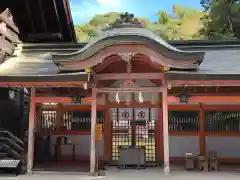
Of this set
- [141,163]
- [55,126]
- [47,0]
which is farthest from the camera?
[47,0]

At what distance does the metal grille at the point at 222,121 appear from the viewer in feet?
35.6

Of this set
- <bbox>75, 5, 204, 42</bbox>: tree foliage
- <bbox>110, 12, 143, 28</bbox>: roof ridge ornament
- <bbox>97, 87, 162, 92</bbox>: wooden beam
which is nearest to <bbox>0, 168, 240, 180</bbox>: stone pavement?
<bbox>97, 87, 162, 92</bbox>: wooden beam

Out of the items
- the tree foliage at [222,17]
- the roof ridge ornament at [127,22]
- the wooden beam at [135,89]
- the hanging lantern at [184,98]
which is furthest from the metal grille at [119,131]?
the tree foliage at [222,17]

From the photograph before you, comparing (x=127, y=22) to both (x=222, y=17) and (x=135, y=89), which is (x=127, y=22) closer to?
(x=135, y=89)

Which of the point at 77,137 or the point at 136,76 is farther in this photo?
the point at 77,137

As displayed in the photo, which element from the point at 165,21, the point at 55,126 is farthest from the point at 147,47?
the point at 165,21

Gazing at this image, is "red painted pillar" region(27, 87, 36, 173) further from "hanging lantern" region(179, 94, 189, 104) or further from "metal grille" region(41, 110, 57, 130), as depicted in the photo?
"hanging lantern" region(179, 94, 189, 104)

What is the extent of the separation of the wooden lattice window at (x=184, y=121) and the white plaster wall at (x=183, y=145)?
0.29 meters

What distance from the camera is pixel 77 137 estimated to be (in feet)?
37.9

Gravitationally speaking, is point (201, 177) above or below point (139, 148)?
below

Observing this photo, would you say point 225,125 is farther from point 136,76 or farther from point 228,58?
point 136,76

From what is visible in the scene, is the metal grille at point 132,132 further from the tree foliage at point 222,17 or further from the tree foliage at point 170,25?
the tree foliage at point 170,25

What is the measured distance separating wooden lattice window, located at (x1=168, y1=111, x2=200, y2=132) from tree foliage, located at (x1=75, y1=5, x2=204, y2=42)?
25173 millimetres

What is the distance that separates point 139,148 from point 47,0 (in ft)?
27.7
